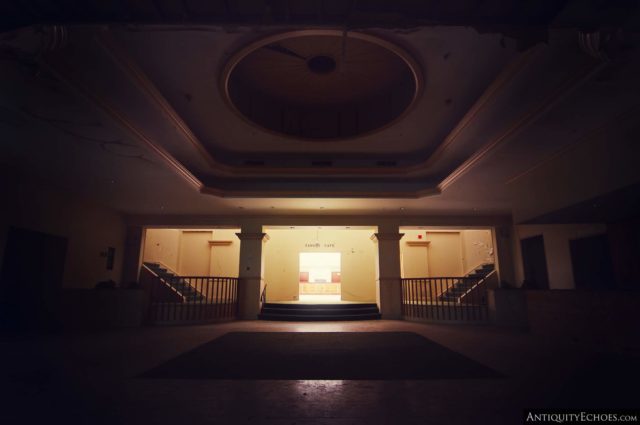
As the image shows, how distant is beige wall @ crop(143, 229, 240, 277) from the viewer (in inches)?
534

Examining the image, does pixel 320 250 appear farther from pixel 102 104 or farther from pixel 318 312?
pixel 102 104

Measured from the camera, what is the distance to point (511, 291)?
28.2 ft

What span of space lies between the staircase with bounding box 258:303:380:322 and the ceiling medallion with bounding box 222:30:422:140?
5.19 m

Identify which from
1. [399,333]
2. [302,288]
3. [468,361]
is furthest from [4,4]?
[302,288]

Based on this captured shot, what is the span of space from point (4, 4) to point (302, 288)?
16.8 m

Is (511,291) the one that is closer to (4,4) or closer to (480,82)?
(480,82)

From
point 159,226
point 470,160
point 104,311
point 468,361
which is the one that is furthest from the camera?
point 159,226

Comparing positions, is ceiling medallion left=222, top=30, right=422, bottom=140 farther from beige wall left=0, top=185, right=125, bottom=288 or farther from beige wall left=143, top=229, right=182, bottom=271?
beige wall left=143, top=229, right=182, bottom=271

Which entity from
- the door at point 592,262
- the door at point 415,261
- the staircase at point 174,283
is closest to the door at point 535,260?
the door at point 592,262

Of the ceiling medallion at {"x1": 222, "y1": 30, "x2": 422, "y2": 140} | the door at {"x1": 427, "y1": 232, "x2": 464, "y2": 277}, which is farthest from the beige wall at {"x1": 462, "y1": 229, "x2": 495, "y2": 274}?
the ceiling medallion at {"x1": 222, "y1": 30, "x2": 422, "y2": 140}

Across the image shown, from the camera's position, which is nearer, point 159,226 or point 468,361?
point 468,361

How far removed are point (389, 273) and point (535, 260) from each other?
4.62 metres

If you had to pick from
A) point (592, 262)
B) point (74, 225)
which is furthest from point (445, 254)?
point (74, 225)

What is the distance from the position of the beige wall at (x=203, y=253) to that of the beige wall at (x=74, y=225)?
3508 mm
